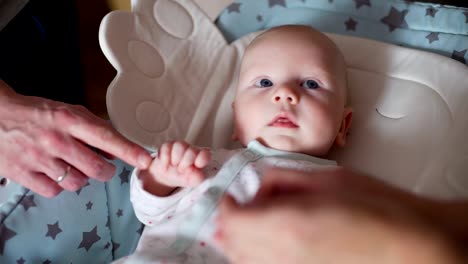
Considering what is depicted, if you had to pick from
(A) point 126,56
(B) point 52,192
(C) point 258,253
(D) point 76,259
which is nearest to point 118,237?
(D) point 76,259

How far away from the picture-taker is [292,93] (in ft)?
2.85

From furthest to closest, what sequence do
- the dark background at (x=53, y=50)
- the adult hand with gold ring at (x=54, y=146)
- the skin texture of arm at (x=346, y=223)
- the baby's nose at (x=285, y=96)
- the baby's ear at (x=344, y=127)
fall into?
the dark background at (x=53, y=50)
the baby's ear at (x=344, y=127)
the baby's nose at (x=285, y=96)
the adult hand with gold ring at (x=54, y=146)
the skin texture of arm at (x=346, y=223)

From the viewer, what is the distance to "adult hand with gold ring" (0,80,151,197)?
0.75 metres

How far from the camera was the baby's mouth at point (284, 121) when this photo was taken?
0.87m

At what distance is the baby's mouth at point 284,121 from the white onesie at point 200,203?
44 mm

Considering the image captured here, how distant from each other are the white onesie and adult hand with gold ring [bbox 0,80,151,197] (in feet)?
0.32

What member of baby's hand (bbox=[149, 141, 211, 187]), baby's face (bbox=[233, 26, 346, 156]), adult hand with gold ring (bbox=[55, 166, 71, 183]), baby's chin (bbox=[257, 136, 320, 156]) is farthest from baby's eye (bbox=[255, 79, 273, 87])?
adult hand with gold ring (bbox=[55, 166, 71, 183])

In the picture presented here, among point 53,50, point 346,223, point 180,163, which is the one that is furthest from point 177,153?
point 53,50

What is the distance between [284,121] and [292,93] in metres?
0.05

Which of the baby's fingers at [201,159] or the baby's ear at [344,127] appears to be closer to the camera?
the baby's fingers at [201,159]

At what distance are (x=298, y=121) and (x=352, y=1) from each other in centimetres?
40

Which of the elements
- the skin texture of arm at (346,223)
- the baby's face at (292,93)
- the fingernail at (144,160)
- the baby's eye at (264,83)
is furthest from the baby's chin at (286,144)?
the skin texture of arm at (346,223)

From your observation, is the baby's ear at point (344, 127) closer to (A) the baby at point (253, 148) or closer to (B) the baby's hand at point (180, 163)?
(A) the baby at point (253, 148)

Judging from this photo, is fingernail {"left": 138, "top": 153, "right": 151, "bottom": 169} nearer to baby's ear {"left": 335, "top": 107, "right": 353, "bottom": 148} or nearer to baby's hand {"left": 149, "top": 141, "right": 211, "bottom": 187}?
baby's hand {"left": 149, "top": 141, "right": 211, "bottom": 187}
